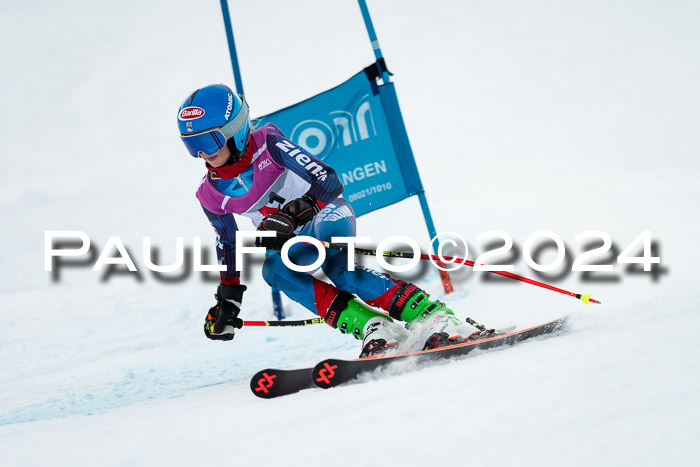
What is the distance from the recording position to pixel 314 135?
6285 millimetres

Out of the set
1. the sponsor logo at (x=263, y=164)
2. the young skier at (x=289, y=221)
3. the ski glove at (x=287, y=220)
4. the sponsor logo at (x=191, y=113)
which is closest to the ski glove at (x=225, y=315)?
the young skier at (x=289, y=221)

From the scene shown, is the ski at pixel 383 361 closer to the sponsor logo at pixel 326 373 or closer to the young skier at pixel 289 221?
the sponsor logo at pixel 326 373

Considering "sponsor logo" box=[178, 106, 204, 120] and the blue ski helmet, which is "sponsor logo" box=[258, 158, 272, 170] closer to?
the blue ski helmet

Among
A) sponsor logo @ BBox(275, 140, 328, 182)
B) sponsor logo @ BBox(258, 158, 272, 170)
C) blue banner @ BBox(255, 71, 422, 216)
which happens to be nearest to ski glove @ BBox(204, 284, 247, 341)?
sponsor logo @ BBox(258, 158, 272, 170)

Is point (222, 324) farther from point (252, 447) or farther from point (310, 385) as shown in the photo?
point (252, 447)

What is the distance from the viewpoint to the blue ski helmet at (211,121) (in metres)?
3.51

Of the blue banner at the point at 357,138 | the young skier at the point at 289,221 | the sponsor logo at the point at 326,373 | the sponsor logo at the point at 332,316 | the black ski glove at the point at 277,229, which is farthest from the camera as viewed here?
the blue banner at the point at 357,138

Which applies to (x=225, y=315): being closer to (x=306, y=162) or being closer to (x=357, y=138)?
(x=306, y=162)

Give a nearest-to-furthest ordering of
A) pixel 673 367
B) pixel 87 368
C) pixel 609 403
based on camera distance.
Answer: pixel 609 403, pixel 673 367, pixel 87 368

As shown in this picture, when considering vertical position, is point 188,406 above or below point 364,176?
below

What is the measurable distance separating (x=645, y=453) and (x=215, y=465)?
1.29 metres

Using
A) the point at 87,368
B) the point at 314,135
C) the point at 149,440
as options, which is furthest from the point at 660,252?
the point at 87,368

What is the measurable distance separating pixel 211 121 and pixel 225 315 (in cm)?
118

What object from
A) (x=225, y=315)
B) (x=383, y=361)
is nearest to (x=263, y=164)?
(x=225, y=315)
